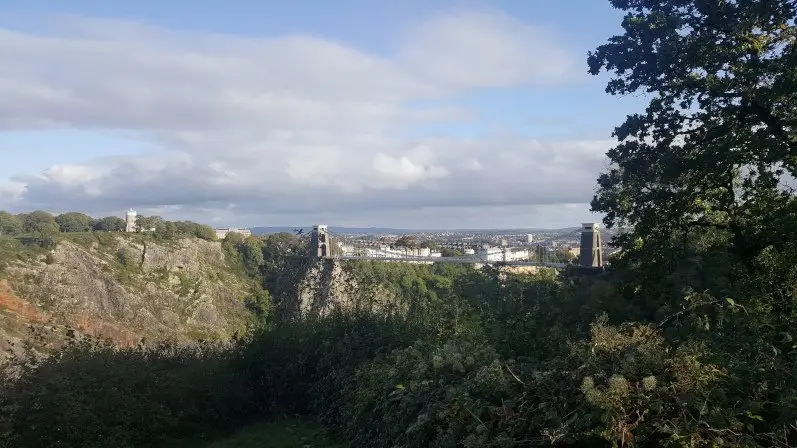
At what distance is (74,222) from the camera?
246 ft

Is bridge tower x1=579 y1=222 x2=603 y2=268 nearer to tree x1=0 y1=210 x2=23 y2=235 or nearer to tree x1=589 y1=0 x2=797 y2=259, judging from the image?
tree x1=589 y1=0 x2=797 y2=259

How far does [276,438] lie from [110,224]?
77.4 m

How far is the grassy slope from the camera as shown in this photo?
27.9ft

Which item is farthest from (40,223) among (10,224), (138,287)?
(138,287)

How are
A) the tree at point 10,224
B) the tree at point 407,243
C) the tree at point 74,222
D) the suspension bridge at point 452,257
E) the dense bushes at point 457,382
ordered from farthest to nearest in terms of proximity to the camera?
1. the tree at point 74,222
2. the tree at point 10,224
3. the tree at point 407,243
4. the suspension bridge at point 452,257
5. the dense bushes at point 457,382

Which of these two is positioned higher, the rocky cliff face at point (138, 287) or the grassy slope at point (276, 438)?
the grassy slope at point (276, 438)

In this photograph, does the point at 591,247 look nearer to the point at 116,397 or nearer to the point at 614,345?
the point at 116,397

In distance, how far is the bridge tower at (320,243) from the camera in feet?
205

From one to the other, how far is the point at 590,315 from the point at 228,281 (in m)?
62.1

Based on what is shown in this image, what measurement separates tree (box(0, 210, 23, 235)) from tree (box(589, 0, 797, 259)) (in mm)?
75839

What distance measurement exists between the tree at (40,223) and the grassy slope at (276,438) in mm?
60969

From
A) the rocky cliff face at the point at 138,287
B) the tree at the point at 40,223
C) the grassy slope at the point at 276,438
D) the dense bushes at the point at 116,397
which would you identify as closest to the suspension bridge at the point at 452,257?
the rocky cliff face at the point at 138,287

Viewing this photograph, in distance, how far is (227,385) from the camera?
11062mm

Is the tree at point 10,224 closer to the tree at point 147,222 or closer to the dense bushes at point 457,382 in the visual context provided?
the tree at point 147,222
